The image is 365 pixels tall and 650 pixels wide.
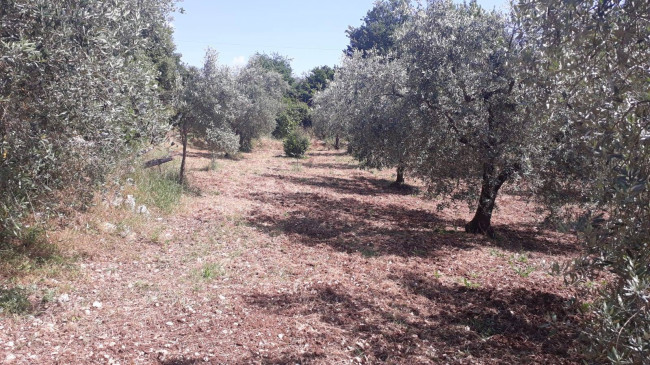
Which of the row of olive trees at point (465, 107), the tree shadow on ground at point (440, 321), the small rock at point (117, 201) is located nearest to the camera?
the tree shadow on ground at point (440, 321)

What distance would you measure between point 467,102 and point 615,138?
632cm

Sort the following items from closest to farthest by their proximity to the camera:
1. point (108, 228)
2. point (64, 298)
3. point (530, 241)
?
point (64, 298), point (108, 228), point (530, 241)

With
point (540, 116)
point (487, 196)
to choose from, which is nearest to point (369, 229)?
point (487, 196)

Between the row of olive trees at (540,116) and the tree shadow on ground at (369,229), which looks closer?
the row of olive trees at (540,116)

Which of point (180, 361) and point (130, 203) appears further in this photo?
point (130, 203)

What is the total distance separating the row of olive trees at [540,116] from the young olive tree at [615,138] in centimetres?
1

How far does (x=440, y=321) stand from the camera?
541 cm

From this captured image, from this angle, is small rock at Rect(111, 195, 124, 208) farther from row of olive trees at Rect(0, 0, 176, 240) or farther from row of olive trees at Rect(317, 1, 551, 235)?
row of olive trees at Rect(317, 1, 551, 235)

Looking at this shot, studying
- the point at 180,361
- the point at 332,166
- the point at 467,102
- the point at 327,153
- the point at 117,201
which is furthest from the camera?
the point at 327,153

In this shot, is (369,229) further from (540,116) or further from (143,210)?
(540,116)

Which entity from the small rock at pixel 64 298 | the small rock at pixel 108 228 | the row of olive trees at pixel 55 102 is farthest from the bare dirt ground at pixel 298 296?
the row of olive trees at pixel 55 102

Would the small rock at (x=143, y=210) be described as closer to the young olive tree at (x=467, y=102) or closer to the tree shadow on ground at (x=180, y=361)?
the tree shadow on ground at (x=180, y=361)

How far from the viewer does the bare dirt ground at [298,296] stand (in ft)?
14.6

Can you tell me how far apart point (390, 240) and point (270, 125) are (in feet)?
69.7
